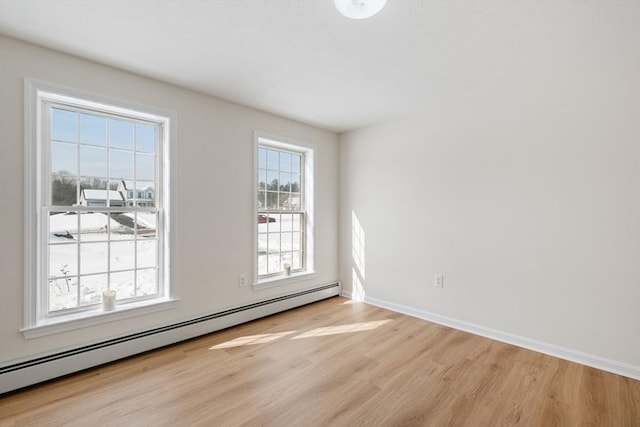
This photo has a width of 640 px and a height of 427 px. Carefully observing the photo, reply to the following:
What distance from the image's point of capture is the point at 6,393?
6.66 feet

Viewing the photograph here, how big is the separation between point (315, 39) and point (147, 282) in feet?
8.56

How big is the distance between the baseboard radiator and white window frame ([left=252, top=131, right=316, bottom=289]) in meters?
0.25

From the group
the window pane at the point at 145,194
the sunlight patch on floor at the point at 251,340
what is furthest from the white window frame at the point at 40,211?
the sunlight patch on floor at the point at 251,340

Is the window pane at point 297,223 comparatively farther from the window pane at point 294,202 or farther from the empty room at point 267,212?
the empty room at point 267,212

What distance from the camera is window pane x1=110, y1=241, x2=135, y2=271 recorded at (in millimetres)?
2608

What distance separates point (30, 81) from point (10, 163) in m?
0.62

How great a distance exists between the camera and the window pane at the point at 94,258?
245 centimetres

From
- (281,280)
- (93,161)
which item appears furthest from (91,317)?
(281,280)

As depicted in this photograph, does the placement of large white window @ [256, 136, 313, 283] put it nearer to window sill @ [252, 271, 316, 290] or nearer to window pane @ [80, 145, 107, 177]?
window sill @ [252, 271, 316, 290]

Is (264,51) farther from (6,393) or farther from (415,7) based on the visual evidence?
(6,393)

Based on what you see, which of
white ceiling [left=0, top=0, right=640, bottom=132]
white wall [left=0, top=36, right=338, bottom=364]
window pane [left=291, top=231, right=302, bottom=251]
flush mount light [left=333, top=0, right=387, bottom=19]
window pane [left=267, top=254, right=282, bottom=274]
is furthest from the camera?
window pane [left=291, top=231, right=302, bottom=251]

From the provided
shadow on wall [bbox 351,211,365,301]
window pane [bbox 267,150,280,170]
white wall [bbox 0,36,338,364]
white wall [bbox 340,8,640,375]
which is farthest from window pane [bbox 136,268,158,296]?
white wall [bbox 340,8,640,375]

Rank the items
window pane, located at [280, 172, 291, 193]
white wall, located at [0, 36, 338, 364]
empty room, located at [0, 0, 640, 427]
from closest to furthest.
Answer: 1. empty room, located at [0, 0, 640, 427]
2. white wall, located at [0, 36, 338, 364]
3. window pane, located at [280, 172, 291, 193]

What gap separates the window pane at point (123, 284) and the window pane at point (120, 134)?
1162 mm
